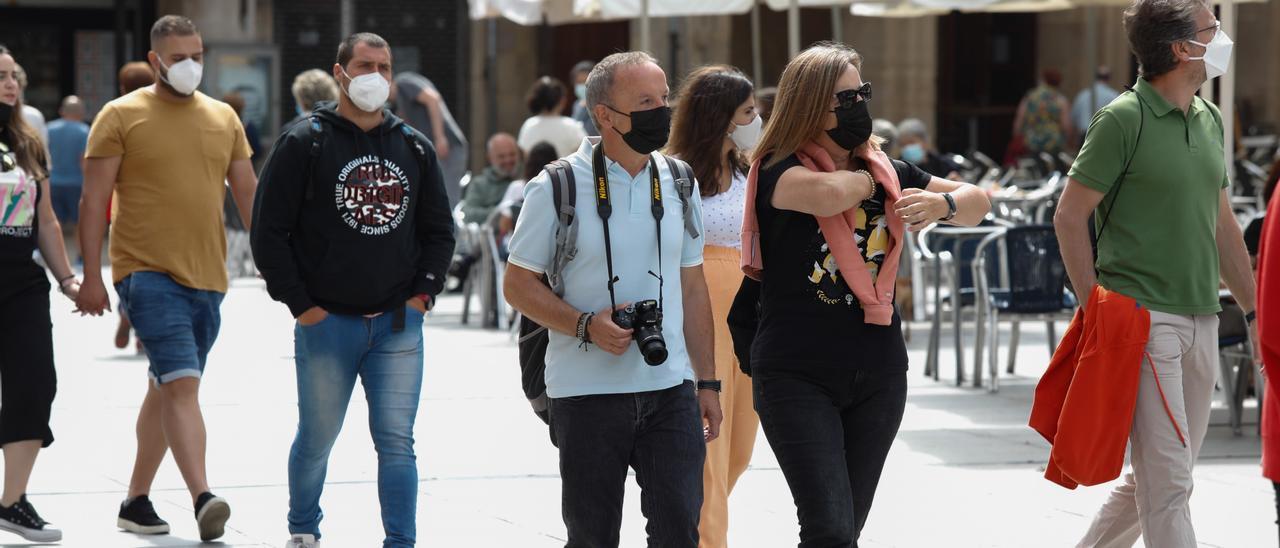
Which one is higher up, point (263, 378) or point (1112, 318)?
point (1112, 318)

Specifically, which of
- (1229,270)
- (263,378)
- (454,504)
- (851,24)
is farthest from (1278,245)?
(851,24)

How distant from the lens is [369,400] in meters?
5.80

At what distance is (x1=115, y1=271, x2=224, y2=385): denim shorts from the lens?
21.1 ft

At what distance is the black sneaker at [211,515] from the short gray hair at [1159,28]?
130 inches

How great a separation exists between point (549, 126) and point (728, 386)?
7811mm

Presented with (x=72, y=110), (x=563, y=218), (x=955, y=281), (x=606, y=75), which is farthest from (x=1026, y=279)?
(x=72, y=110)

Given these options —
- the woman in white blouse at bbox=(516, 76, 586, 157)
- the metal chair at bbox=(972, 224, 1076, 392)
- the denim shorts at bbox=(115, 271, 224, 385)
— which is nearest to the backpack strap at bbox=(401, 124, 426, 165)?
the denim shorts at bbox=(115, 271, 224, 385)

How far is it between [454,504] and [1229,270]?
123 inches

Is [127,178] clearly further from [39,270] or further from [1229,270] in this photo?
[1229,270]

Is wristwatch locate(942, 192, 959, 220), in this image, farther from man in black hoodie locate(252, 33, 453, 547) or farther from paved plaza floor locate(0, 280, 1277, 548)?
paved plaza floor locate(0, 280, 1277, 548)

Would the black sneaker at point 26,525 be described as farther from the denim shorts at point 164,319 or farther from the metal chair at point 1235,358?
the metal chair at point 1235,358

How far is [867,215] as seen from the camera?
476 cm

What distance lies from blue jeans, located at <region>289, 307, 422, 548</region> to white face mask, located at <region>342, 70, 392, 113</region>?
633 millimetres

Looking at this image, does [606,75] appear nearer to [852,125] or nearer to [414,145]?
[852,125]
